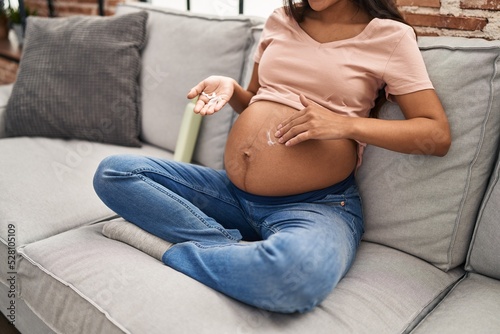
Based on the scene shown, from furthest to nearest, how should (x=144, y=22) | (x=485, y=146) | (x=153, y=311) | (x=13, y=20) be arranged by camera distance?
(x=13, y=20)
(x=144, y=22)
(x=485, y=146)
(x=153, y=311)

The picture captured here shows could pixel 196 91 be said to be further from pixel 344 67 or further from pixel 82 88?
pixel 82 88

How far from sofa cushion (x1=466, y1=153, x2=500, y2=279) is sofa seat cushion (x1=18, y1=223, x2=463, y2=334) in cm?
8

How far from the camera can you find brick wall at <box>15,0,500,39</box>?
4.11 feet

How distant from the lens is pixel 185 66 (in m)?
1.62

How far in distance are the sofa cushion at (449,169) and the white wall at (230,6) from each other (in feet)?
3.37

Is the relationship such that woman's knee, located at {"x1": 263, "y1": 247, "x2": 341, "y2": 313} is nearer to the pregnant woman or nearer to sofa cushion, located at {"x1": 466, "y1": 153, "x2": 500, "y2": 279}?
the pregnant woman

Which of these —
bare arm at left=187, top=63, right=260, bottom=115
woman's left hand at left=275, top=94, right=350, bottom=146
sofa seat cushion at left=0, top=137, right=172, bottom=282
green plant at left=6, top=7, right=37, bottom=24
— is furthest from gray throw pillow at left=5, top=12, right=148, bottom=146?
green plant at left=6, top=7, right=37, bottom=24

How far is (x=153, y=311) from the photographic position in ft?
2.77

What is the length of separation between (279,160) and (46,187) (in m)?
0.73

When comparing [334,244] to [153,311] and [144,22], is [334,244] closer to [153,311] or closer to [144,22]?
[153,311]

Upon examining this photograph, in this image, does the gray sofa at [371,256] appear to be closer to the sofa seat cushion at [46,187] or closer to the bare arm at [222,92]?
the sofa seat cushion at [46,187]

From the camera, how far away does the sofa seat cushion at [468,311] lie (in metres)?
0.89

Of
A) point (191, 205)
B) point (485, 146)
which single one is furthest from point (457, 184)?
point (191, 205)

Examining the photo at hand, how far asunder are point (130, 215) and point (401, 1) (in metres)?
1.06
